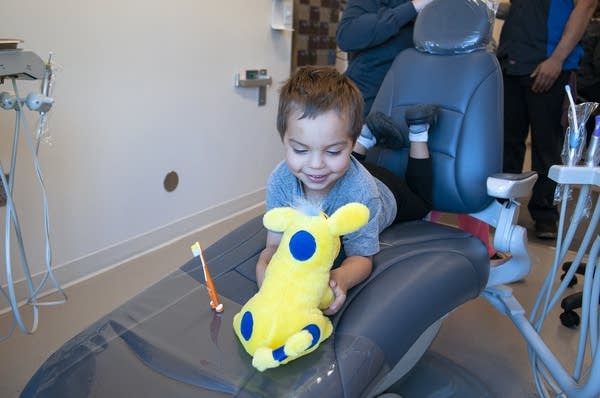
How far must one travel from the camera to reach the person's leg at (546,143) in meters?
2.34

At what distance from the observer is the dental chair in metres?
0.83

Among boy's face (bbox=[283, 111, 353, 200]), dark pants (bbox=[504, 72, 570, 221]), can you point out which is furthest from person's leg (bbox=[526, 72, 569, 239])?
boy's face (bbox=[283, 111, 353, 200])

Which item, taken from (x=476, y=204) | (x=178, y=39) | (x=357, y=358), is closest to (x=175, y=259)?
(x=178, y=39)

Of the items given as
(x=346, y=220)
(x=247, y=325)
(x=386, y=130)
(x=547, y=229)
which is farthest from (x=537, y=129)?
(x=247, y=325)

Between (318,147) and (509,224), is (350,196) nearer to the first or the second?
(318,147)

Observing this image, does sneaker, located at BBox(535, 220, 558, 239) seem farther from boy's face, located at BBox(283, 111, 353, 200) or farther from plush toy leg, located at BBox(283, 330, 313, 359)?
plush toy leg, located at BBox(283, 330, 313, 359)

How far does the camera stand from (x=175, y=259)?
7.17ft

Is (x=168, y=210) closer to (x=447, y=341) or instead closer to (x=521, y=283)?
(x=447, y=341)

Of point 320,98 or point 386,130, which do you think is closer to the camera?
point 320,98

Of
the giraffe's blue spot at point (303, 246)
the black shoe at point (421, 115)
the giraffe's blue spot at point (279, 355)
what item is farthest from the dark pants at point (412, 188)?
the giraffe's blue spot at point (279, 355)

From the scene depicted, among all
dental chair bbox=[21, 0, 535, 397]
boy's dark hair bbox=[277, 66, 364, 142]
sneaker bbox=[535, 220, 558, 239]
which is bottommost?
sneaker bbox=[535, 220, 558, 239]

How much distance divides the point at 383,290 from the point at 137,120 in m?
1.42

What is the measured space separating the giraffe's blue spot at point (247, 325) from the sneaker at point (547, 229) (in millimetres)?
2118

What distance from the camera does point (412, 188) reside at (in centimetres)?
145
